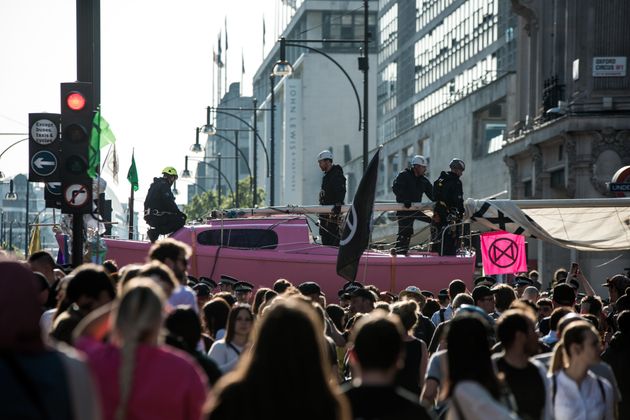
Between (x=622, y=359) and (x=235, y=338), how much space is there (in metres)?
3.15

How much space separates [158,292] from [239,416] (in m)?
0.69

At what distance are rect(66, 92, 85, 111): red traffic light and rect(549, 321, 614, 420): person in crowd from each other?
8.46 meters

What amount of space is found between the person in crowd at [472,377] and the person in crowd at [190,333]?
1.24 metres

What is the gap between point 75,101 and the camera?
52.3 ft

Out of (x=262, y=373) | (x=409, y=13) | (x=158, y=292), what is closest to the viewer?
(x=262, y=373)

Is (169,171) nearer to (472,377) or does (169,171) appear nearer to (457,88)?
(472,377)

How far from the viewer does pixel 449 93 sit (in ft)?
217

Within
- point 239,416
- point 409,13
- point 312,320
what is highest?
point 409,13

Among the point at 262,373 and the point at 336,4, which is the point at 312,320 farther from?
the point at 336,4

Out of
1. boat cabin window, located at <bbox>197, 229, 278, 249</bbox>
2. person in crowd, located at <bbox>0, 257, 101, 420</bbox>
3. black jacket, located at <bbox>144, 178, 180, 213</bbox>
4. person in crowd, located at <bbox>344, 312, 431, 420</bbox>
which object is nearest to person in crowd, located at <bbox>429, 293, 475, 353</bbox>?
person in crowd, located at <bbox>344, 312, 431, 420</bbox>

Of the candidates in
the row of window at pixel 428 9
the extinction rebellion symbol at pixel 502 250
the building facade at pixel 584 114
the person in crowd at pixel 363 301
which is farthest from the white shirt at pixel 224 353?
the row of window at pixel 428 9

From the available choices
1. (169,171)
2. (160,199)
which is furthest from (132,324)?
(160,199)

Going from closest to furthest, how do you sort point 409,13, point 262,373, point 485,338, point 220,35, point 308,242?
1. point 262,373
2. point 485,338
3. point 308,242
4. point 409,13
5. point 220,35

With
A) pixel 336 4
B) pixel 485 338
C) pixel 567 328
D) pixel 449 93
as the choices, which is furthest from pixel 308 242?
pixel 336 4
